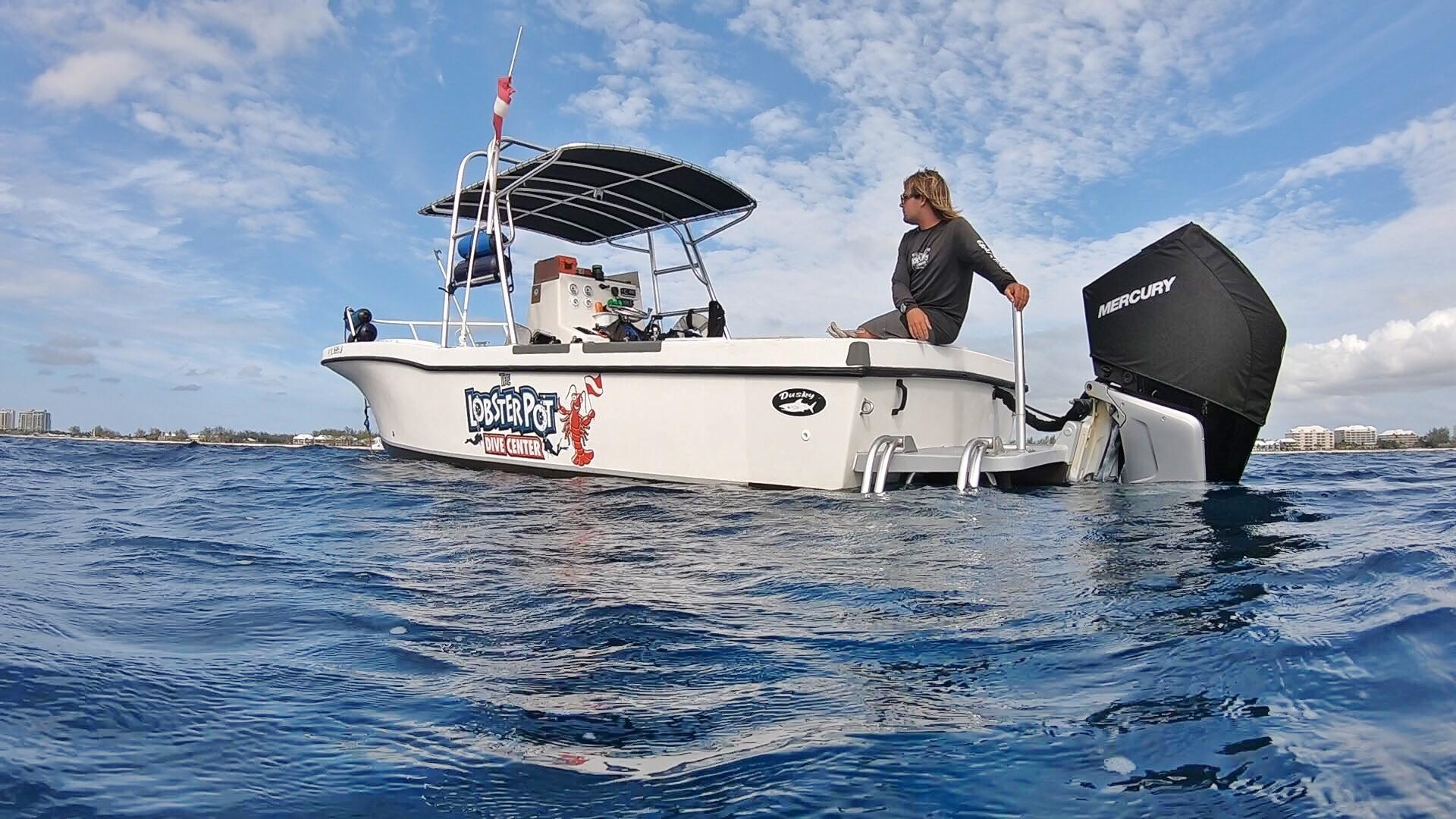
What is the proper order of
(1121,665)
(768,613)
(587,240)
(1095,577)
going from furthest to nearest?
(587,240) < (1095,577) < (768,613) < (1121,665)

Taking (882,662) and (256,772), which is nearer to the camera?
(256,772)

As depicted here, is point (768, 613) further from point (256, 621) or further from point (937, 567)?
point (256, 621)

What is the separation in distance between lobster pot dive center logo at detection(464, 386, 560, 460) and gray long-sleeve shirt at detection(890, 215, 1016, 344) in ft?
8.68

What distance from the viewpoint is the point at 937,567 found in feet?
8.31

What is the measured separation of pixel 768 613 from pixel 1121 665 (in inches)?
32.9

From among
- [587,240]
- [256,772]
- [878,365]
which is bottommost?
[256,772]

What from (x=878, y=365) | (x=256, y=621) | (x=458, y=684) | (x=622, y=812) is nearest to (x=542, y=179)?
(x=878, y=365)

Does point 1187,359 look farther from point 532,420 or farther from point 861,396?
point 532,420

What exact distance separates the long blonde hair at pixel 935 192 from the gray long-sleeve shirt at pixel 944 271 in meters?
0.07

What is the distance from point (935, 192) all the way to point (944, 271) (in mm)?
486

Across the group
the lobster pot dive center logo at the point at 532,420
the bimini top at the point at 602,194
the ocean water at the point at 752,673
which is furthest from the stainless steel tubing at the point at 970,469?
the bimini top at the point at 602,194

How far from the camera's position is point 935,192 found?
199 inches

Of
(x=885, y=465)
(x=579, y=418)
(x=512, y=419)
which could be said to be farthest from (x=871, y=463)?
(x=512, y=419)

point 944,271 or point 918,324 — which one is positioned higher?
point 944,271
